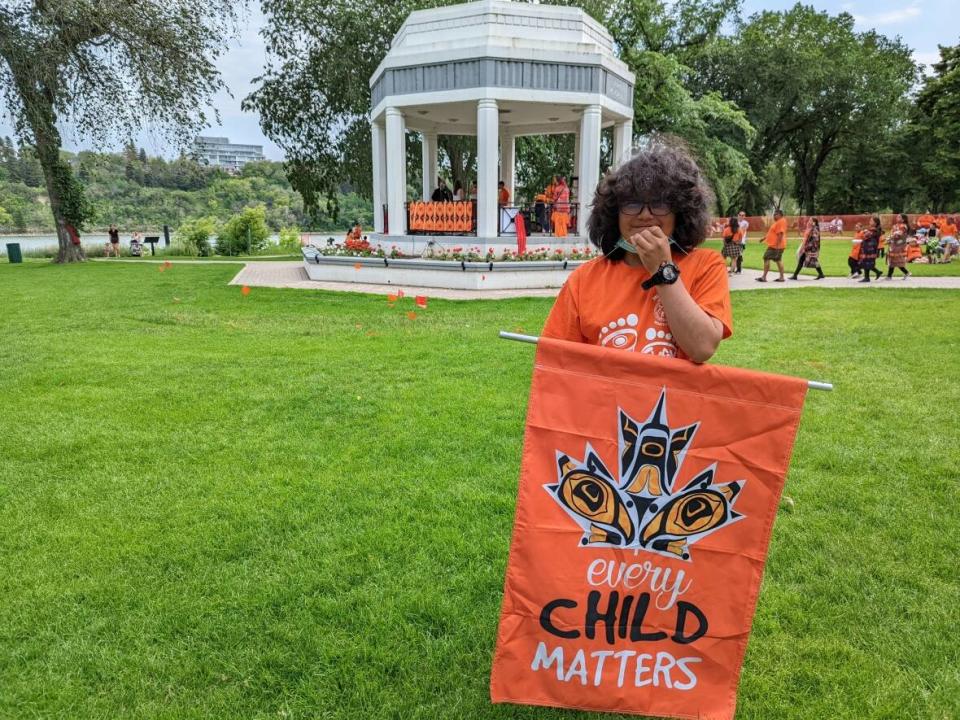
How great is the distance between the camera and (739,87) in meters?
42.6

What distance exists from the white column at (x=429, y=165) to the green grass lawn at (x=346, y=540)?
17608 mm

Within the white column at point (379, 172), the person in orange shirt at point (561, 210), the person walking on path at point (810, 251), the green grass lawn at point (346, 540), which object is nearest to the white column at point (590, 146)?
the person in orange shirt at point (561, 210)

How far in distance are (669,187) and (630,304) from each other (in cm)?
38

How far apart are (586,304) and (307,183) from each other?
101ft

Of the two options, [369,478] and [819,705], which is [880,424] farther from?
[369,478]

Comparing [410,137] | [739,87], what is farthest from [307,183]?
[739,87]

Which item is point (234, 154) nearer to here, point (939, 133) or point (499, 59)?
point (939, 133)

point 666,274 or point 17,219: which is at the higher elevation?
point 17,219

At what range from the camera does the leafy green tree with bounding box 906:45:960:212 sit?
43000mm

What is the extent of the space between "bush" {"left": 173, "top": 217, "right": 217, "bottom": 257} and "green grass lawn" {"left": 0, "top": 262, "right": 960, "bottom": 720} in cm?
2781

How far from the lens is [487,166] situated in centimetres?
1680

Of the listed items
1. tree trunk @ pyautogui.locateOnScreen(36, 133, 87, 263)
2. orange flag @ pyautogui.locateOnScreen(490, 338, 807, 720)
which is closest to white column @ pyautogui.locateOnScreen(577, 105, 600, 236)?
orange flag @ pyautogui.locateOnScreen(490, 338, 807, 720)

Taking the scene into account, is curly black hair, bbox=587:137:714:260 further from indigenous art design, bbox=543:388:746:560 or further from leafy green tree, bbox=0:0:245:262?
leafy green tree, bbox=0:0:245:262

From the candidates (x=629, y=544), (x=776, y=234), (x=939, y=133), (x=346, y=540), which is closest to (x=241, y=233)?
(x=776, y=234)
